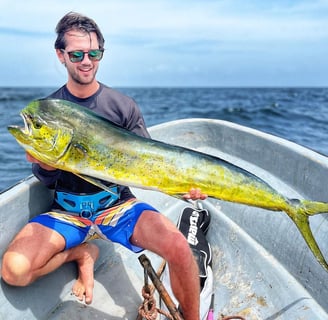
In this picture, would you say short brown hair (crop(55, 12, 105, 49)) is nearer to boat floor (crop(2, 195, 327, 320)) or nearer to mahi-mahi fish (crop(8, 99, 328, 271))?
mahi-mahi fish (crop(8, 99, 328, 271))

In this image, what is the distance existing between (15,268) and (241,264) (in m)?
1.91

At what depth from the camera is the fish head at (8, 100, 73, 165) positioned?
2.28 m

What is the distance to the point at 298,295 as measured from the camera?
3025 mm

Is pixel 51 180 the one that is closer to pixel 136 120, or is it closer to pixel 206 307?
pixel 136 120

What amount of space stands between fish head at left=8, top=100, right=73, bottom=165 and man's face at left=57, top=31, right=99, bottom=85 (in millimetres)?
812

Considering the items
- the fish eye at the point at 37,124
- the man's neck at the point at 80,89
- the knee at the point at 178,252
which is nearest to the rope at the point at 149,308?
the knee at the point at 178,252

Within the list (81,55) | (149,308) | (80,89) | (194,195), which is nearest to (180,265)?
(149,308)

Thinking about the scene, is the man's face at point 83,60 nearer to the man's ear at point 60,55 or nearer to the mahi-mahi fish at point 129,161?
the man's ear at point 60,55

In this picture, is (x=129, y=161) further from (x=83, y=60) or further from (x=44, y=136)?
(x=83, y=60)

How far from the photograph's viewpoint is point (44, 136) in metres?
2.29

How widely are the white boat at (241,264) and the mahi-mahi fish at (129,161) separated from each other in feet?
2.71

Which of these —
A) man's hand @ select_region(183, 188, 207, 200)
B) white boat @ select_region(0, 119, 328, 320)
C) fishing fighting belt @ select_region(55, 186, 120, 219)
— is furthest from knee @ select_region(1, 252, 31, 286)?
man's hand @ select_region(183, 188, 207, 200)

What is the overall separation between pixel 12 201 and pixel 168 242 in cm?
118

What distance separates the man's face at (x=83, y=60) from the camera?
9.78 ft
